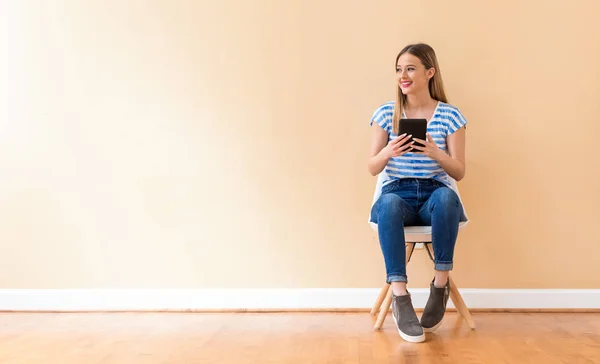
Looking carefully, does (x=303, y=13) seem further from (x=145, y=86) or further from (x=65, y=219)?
(x=65, y=219)

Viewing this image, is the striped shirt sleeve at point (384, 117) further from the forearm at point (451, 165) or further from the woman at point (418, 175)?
the forearm at point (451, 165)

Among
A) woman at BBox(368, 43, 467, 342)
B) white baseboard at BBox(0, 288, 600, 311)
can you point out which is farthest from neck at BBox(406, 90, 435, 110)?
white baseboard at BBox(0, 288, 600, 311)

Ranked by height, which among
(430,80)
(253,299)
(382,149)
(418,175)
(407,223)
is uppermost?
(430,80)

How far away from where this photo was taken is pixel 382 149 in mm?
2664

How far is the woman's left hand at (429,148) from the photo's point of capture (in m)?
2.50

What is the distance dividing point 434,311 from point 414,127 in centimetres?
64

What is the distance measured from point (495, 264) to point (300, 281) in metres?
0.82

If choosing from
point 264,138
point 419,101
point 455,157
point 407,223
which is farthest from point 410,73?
point 264,138

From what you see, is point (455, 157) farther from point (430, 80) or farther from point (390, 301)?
point (390, 301)

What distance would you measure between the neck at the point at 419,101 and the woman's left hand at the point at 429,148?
8.8 inches

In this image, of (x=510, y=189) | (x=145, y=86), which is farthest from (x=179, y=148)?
(x=510, y=189)

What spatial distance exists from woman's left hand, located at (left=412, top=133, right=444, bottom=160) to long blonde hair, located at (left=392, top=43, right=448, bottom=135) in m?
0.15

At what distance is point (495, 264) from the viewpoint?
298 cm

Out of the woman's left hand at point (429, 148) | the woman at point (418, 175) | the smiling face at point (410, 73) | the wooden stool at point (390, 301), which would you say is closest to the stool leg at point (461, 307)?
the wooden stool at point (390, 301)
